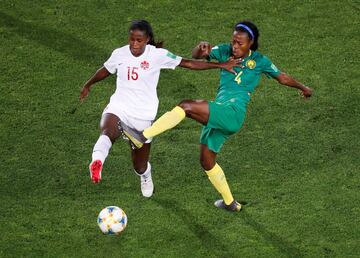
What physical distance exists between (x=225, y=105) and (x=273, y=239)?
163cm

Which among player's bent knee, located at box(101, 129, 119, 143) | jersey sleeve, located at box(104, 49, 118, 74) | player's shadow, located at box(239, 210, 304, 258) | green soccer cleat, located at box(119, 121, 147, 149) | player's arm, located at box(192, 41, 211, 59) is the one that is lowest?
player's shadow, located at box(239, 210, 304, 258)

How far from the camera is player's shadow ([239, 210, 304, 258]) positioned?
1075 cm

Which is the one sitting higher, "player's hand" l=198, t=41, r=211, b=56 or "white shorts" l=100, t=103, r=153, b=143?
"player's hand" l=198, t=41, r=211, b=56

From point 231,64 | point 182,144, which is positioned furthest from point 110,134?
point 182,144

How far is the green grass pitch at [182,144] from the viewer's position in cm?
1105

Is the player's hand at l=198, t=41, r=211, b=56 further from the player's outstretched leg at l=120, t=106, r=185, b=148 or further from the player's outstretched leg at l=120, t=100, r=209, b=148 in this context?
the player's outstretched leg at l=120, t=106, r=185, b=148

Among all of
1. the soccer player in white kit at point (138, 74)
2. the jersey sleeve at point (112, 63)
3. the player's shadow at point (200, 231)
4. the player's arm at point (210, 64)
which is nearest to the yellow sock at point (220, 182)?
the player's shadow at point (200, 231)

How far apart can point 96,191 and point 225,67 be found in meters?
2.45

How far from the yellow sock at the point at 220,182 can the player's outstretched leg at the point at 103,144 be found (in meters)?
1.31

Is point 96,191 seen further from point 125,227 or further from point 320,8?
point 320,8

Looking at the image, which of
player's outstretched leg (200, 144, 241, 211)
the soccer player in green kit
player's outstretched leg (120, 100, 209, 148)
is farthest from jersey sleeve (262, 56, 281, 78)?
player's outstretched leg (200, 144, 241, 211)

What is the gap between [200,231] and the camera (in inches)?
439

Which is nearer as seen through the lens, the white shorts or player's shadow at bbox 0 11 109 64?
the white shorts

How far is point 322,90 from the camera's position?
47.2 ft
